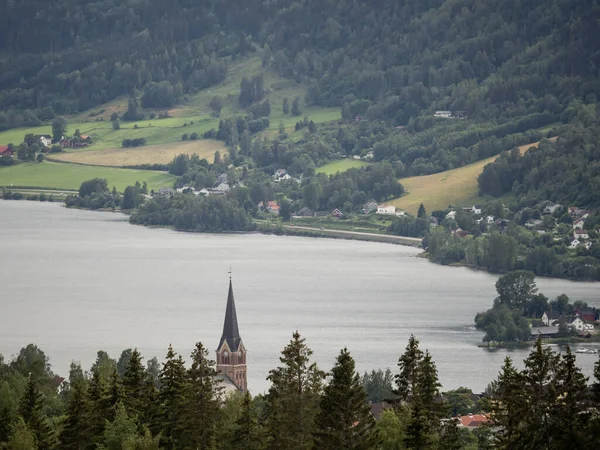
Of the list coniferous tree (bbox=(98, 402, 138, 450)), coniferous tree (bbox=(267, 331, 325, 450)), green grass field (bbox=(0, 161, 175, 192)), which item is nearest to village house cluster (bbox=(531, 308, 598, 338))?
coniferous tree (bbox=(267, 331, 325, 450))

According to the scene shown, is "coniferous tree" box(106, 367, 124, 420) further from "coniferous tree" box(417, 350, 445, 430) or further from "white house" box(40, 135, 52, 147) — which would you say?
"white house" box(40, 135, 52, 147)

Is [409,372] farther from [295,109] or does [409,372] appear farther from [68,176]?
[295,109]

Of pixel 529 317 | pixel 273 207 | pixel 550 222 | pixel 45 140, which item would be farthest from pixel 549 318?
pixel 45 140

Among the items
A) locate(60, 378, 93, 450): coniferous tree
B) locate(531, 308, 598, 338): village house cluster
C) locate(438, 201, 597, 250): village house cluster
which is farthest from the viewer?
locate(438, 201, 597, 250): village house cluster

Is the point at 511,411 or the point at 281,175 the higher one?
the point at 281,175

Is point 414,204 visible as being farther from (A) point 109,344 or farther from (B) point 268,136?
(A) point 109,344

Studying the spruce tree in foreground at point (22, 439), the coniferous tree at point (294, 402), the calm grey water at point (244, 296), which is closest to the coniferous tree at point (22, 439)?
the spruce tree in foreground at point (22, 439)

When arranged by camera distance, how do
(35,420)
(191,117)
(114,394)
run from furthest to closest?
1. (191,117)
2. (114,394)
3. (35,420)
